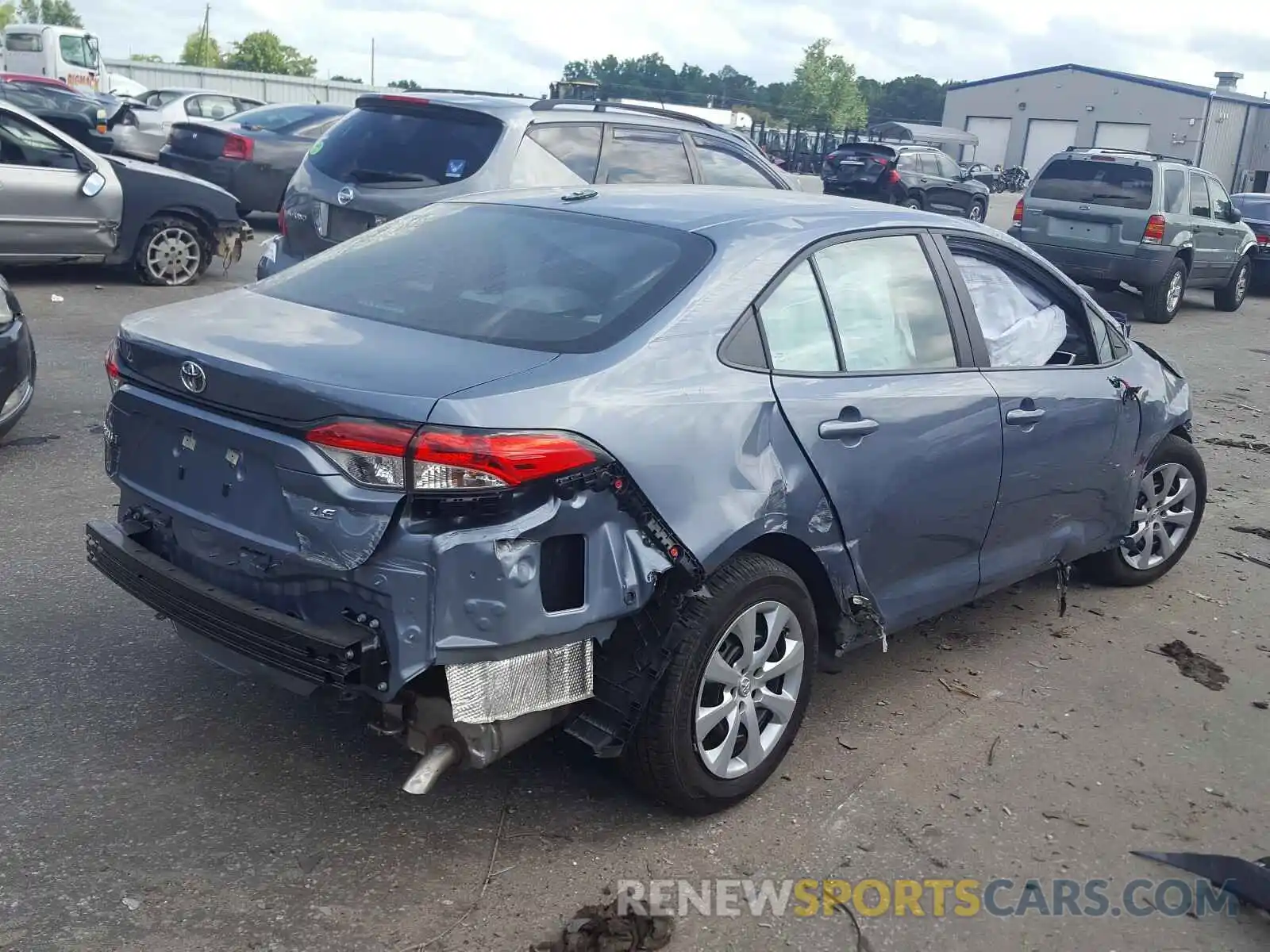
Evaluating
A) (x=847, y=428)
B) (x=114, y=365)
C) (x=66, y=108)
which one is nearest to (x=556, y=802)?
(x=847, y=428)

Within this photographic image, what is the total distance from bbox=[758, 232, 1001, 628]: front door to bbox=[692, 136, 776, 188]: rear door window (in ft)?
15.0

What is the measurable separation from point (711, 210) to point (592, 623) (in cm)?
152

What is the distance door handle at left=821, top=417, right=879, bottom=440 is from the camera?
363 cm

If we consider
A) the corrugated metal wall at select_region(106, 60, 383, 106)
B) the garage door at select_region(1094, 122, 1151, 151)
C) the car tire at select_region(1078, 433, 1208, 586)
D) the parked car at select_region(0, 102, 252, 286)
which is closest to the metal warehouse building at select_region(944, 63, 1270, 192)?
the garage door at select_region(1094, 122, 1151, 151)

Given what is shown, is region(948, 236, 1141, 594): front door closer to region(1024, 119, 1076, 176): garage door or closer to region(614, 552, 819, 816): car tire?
region(614, 552, 819, 816): car tire

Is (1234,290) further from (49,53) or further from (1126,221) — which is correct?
(49,53)

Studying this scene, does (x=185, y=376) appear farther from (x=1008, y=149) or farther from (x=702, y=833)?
(x=1008, y=149)

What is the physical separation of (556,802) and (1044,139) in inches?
2296

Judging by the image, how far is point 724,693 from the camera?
3.49m

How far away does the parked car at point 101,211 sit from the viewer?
32.9ft

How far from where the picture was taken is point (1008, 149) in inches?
2297

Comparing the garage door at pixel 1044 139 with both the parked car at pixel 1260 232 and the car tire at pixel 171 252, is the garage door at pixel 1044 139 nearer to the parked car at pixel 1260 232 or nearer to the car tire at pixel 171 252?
the parked car at pixel 1260 232

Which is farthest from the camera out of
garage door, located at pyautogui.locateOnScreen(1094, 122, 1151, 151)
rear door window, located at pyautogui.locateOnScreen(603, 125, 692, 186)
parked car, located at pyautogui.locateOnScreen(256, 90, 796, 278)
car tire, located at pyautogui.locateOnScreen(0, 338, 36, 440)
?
garage door, located at pyautogui.locateOnScreen(1094, 122, 1151, 151)

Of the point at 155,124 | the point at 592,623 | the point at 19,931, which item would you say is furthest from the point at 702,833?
the point at 155,124
